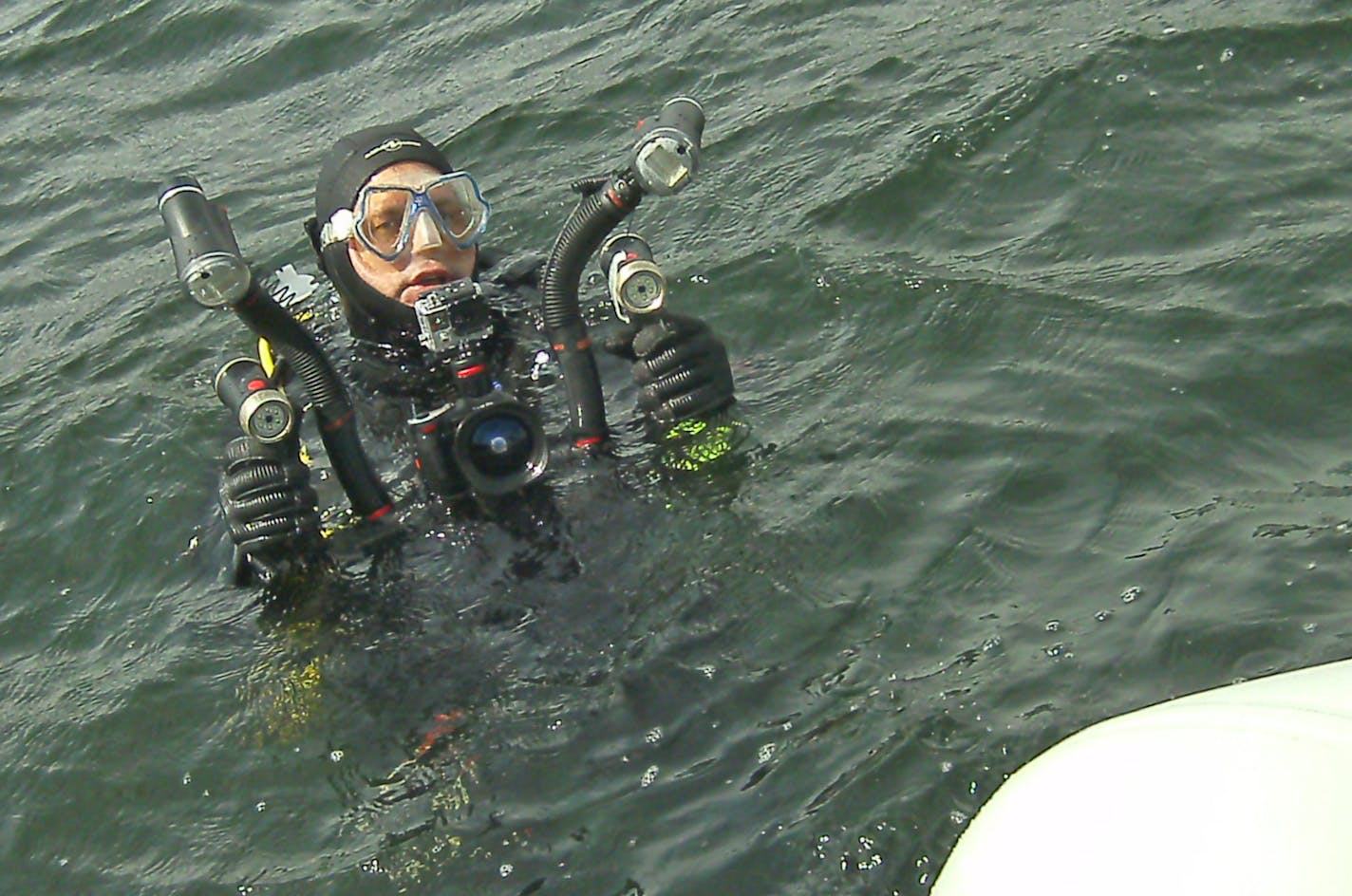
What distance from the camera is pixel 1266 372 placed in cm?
443

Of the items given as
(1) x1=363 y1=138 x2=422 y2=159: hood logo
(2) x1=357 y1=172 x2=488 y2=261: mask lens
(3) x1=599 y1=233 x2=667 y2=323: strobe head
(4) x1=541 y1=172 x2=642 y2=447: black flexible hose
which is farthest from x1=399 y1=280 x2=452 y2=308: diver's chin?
(3) x1=599 y1=233 x2=667 y2=323: strobe head

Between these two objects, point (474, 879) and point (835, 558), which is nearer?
point (474, 879)

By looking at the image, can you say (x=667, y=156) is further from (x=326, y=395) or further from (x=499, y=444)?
(x=326, y=395)

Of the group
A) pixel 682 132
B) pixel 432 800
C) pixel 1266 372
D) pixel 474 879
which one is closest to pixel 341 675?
pixel 432 800

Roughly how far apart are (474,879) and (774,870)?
0.63 meters

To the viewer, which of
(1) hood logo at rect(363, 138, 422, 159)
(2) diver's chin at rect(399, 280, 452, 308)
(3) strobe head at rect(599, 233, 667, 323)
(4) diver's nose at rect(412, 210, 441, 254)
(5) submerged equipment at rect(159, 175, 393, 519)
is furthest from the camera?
(1) hood logo at rect(363, 138, 422, 159)

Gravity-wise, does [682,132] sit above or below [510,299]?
above

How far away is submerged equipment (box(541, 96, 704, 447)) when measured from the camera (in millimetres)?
3811

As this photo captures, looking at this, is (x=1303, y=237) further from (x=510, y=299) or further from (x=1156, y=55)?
(x=510, y=299)

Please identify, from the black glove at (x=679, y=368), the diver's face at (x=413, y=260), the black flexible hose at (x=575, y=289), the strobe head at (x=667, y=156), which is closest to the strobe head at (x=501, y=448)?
the black flexible hose at (x=575, y=289)

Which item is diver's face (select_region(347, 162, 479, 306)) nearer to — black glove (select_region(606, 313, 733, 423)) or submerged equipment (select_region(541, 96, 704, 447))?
submerged equipment (select_region(541, 96, 704, 447))

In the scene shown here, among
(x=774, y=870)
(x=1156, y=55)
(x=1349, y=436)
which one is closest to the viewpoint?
→ (x=774, y=870)

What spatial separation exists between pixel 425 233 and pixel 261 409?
0.86 meters

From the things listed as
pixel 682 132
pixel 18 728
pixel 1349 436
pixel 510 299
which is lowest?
pixel 1349 436
